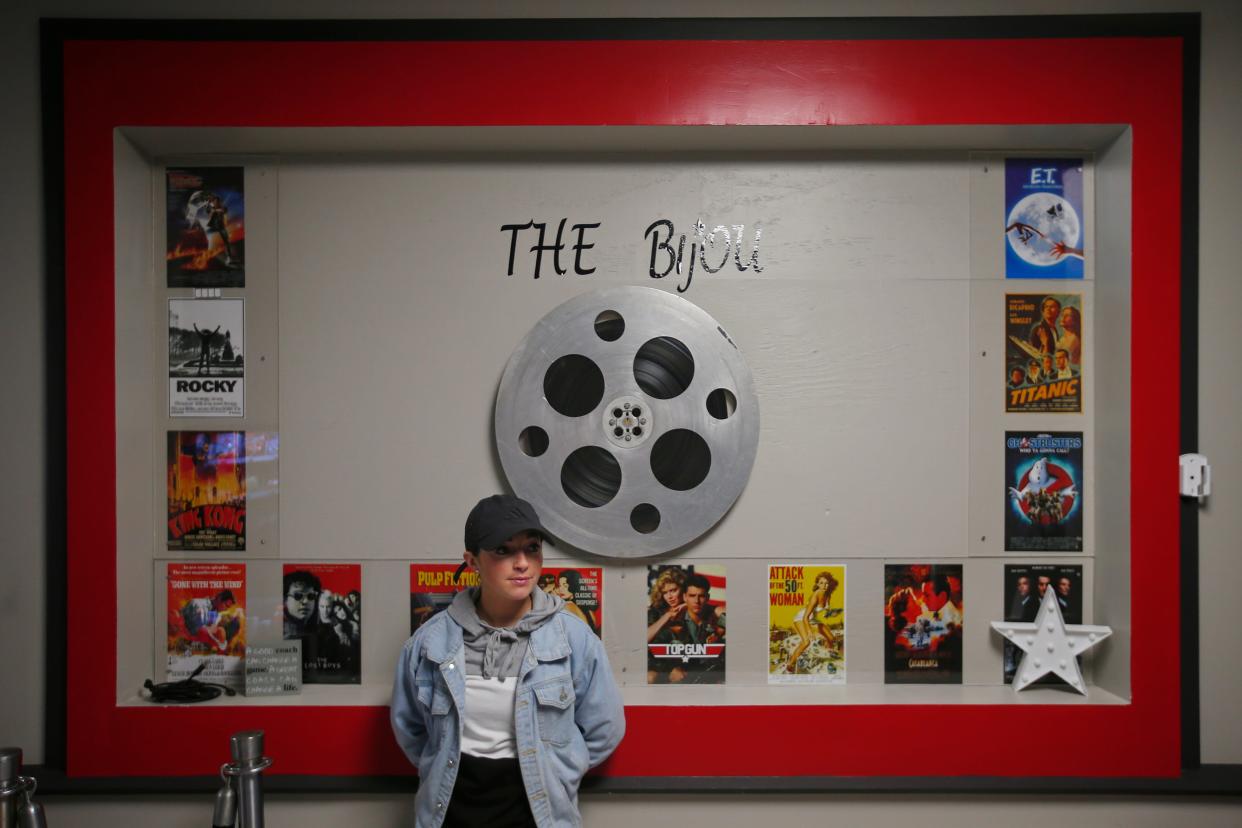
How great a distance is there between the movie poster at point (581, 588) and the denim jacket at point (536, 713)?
0.36m

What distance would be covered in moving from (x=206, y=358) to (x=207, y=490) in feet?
1.29

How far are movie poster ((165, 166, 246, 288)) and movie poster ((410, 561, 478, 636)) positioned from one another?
1010 millimetres

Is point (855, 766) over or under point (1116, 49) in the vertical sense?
under

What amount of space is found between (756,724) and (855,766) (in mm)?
295

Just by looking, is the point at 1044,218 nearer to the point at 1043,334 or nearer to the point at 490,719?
the point at 1043,334

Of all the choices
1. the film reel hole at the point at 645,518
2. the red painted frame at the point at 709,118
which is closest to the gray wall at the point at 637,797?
the red painted frame at the point at 709,118

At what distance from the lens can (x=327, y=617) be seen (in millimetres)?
2467

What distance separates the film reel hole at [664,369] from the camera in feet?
7.94

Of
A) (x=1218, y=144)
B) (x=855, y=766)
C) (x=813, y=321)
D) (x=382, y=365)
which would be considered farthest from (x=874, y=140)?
(x=855, y=766)

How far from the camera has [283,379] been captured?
2469 millimetres

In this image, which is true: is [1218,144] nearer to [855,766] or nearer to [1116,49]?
[1116,49]

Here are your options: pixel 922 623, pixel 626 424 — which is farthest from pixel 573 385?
pixel 922 623

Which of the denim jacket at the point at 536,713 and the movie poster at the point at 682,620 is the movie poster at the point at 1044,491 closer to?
the movie poster at the point at 682,620

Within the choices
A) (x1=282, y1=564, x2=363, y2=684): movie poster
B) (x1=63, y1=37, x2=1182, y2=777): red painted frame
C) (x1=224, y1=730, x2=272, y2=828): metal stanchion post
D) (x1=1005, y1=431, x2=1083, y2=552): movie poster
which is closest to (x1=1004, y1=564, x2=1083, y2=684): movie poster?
(x1=1005, y1=431, x2=1083, y2=552): movie poster
